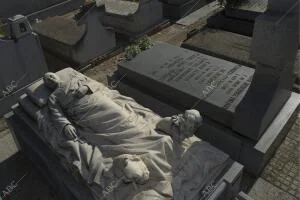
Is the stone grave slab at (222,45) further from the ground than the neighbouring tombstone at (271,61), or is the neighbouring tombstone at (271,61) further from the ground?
the neighbouring tombstone at (271,61)

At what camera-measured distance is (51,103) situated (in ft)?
19.7

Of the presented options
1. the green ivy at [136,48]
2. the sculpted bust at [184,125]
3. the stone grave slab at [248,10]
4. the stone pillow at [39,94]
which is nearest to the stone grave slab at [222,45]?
the stone grave slab at [248,10]

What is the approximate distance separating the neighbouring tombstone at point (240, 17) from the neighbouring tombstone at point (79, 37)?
4.46 metres

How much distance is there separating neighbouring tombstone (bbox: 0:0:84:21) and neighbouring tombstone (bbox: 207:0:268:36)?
776cm

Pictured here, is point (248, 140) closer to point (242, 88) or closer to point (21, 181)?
point (242, 88)

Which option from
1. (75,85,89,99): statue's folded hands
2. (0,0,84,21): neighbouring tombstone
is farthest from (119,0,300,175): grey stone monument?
(0,0,84,21): neighbouring tombstone

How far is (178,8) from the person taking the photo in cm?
1372

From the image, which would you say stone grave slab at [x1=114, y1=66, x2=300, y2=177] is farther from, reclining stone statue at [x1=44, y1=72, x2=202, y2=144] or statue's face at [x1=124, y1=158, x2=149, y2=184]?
statue's face at [x1=124, y1=158, x2=149, y2=184]

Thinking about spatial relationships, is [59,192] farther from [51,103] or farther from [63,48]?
[63,48]

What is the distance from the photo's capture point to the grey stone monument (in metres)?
5.64

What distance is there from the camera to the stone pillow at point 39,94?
624 cm

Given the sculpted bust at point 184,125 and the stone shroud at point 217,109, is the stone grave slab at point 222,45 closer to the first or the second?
the stone shroud at point 217,109

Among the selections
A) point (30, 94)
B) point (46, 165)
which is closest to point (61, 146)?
point (46, 165)

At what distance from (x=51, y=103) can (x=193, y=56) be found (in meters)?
4.16
